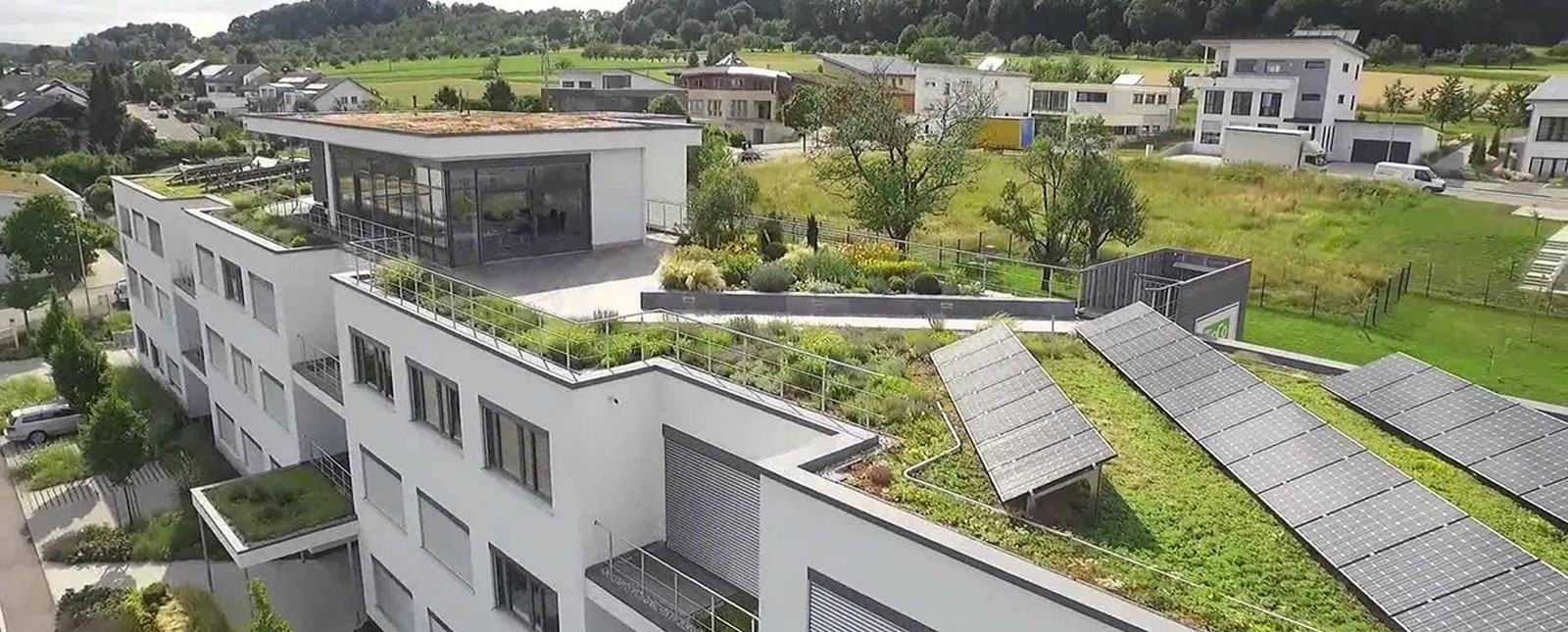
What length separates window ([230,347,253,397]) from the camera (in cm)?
2745

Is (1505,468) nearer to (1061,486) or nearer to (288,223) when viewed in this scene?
(1061,486)

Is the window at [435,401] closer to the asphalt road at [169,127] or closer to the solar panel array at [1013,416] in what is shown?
the solar panel array at [1013,416]

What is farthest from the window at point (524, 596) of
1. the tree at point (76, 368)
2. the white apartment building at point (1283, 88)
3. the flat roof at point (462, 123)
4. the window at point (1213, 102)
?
the window at point (1213, 102)

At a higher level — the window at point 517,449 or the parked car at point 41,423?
the window at point 517,449

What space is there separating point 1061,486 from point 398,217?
18.8 metres

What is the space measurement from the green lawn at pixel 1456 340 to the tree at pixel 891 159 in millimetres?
11169

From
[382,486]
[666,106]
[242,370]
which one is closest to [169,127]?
[666,106]

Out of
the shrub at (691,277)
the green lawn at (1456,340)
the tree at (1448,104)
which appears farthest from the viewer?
the tree at (1448,104)

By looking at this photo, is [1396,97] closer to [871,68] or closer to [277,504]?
[871,68]

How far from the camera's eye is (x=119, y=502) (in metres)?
29.8

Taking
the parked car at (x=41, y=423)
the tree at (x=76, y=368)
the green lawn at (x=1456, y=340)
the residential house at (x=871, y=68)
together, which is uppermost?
the residential house at (x=871, y=68)

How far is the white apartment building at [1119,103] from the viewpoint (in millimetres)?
81812

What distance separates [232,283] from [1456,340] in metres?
38.1

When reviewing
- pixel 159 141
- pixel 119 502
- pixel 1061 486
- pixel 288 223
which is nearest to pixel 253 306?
pixel 288 223
